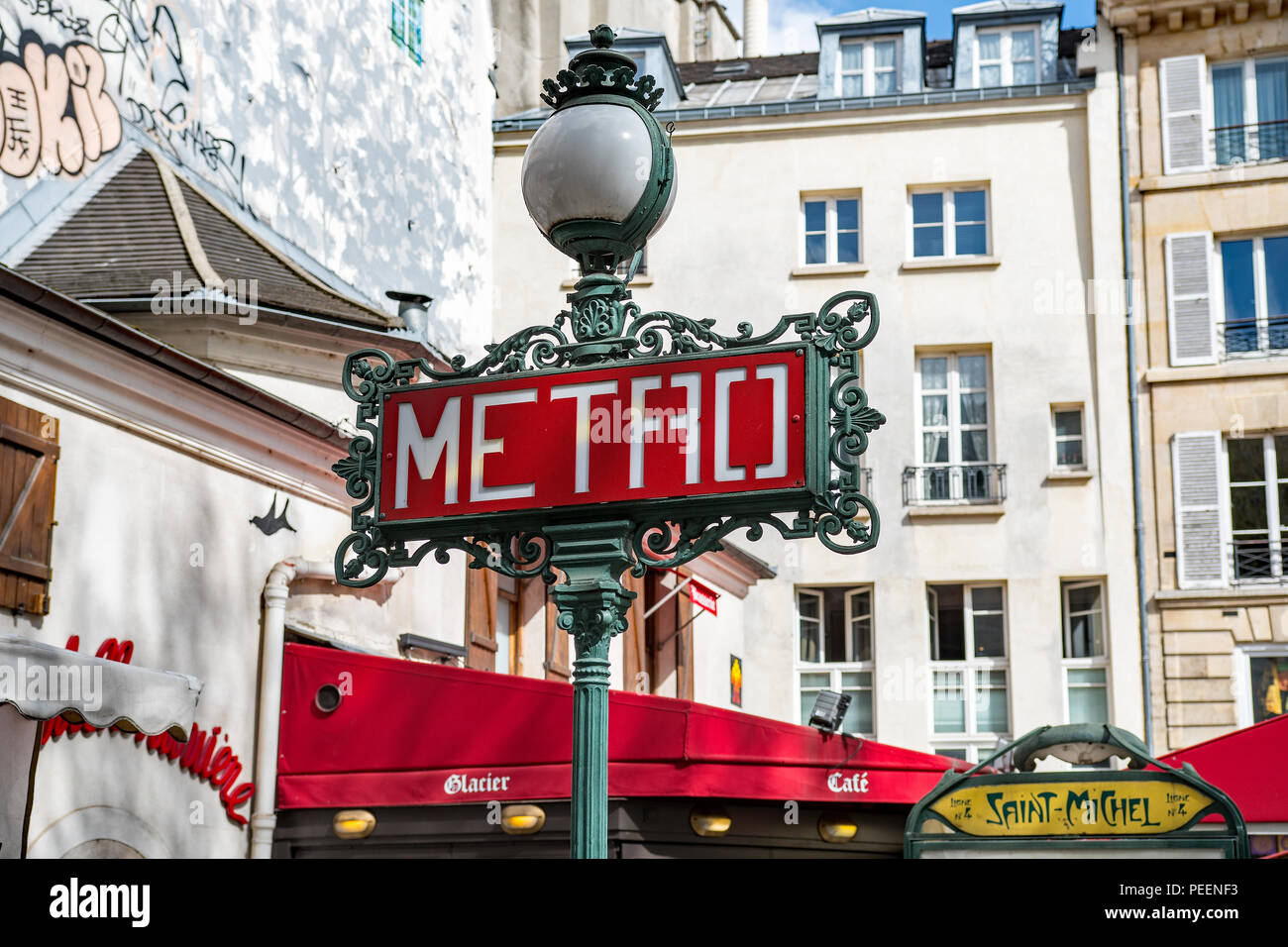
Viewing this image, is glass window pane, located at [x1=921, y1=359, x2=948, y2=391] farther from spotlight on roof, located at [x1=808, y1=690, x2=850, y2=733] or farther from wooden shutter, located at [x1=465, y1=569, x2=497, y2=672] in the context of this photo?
spotlight on roof, located at [x1=808, y1=690, x2=850, y2=733]

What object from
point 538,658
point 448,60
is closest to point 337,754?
point 538,658

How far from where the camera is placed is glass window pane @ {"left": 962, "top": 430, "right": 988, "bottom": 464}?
835 inches

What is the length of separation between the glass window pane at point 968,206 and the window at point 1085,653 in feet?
16.0

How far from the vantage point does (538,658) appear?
1335cm

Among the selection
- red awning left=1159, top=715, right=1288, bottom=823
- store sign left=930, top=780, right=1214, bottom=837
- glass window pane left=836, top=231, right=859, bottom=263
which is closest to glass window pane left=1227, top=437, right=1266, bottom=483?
glass window pane left=836, top=231, right=859, bottom=263

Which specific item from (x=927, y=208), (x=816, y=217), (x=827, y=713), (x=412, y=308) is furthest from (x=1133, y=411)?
(x=827, y=713)

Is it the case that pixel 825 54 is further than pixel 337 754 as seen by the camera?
Yes

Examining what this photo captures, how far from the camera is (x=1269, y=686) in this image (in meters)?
19.5

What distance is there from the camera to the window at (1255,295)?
66.7ft

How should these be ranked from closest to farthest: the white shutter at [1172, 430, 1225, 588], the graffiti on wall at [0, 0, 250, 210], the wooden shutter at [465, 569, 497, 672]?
1. the graffiti on wall at [0, 0, 250, 210]
2. the wooden shutter at [465, 569, 497, 672]
3. the white shutter at [1172, 430, 1225, 588]

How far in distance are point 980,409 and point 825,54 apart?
571 centimetres

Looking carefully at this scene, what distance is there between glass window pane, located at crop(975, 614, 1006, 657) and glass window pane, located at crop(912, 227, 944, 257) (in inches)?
187
